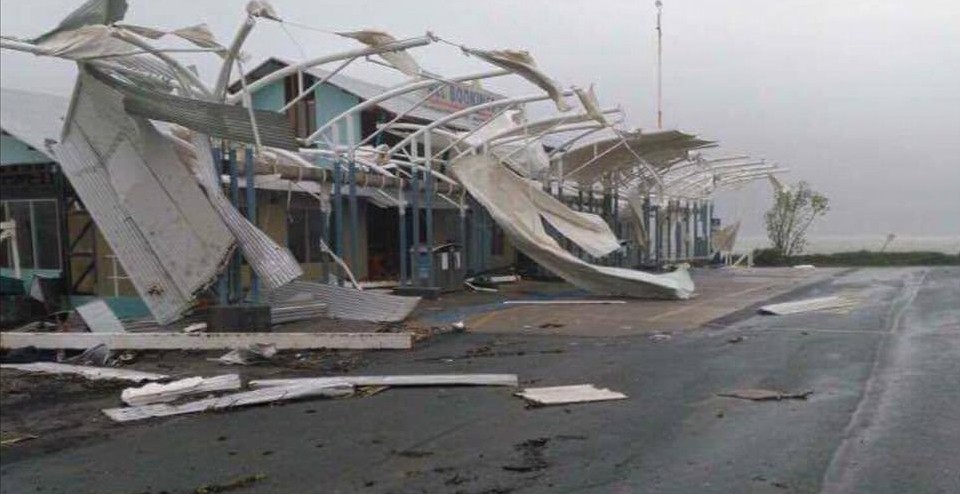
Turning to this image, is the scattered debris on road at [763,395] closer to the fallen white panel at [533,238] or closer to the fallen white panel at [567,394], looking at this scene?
the fallen white panel at [567,394]

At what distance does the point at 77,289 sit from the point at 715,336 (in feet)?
46.8

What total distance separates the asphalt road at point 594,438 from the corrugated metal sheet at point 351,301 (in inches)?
180

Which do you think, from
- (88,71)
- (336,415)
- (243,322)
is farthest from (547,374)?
(88,71)

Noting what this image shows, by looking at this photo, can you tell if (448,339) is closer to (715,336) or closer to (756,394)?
(715,336)

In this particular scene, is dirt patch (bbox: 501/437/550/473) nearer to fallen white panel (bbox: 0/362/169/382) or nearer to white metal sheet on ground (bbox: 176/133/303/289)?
fallen white panel (bbox: 0/362/169/382)

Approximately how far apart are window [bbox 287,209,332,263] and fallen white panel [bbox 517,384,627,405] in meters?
15.3

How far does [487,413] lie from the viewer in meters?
8.15

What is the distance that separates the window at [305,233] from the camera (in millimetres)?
23734

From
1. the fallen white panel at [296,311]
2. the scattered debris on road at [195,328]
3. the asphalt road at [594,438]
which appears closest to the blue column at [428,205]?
the fallen white panel at [296,311]

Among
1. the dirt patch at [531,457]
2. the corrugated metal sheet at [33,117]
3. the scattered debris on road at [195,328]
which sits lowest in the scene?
the dirt patch at [531,457]

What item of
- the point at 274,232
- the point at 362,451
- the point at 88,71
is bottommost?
the point at 362,451

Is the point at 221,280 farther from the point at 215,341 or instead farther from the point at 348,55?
the point at 348,55

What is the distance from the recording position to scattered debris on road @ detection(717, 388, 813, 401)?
8.44 meters

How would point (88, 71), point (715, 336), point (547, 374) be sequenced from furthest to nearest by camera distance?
point (88, 71)
point (715, 336)
point (547, 374)
